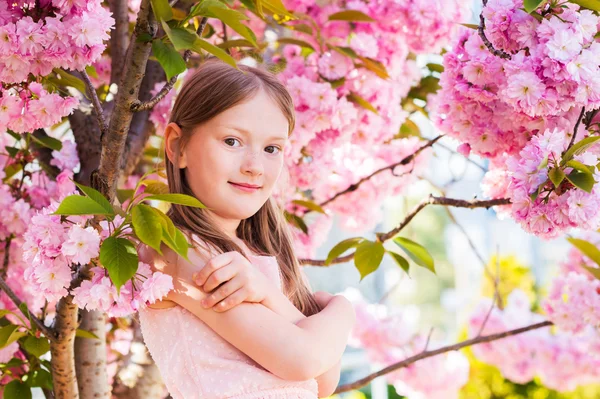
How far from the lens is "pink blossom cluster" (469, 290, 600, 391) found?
2980mm

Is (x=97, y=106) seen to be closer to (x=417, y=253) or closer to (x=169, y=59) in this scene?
(x=169, y=59)

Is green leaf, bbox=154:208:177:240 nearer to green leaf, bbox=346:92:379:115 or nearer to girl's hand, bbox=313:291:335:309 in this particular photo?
girl's hand, bbox=313:291:335:309

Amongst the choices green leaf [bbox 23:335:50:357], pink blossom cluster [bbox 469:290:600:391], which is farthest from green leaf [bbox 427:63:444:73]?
pink blossom cluster [bbox 469:290:600:391]

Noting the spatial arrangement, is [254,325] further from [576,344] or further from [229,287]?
[576,344]

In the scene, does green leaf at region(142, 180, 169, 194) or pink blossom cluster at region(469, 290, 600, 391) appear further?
pink blossom cluster at region(469, 290, 600, 391)

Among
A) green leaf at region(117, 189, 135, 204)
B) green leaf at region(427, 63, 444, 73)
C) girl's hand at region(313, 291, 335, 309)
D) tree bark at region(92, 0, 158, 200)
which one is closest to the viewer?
tree bark at region(92, 0, 158, 200)

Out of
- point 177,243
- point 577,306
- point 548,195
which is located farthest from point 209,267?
point 577,306

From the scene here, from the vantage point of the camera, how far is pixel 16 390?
4.09 feet

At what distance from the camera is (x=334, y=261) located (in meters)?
1.54

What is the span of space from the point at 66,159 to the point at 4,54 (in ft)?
1.73

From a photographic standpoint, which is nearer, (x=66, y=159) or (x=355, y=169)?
(x=66, y=159)

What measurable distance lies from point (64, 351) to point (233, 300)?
368mm

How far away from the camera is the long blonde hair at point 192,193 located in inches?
42.7

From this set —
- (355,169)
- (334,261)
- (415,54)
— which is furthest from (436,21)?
(334,261)
